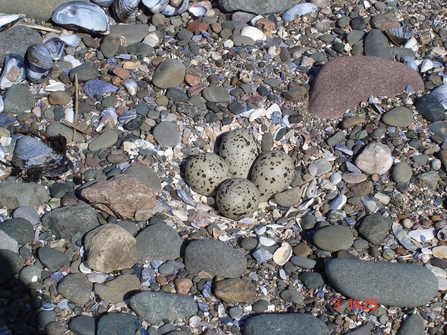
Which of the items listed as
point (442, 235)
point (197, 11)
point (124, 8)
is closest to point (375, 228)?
point (442, 235)

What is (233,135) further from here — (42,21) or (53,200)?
(42,21)

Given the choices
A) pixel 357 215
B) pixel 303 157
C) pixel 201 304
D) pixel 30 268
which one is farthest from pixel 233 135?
pixel 30 268

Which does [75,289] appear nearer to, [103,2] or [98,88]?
[98,88]

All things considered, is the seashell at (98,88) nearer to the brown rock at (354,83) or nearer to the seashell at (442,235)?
the brown rock at (354,83)

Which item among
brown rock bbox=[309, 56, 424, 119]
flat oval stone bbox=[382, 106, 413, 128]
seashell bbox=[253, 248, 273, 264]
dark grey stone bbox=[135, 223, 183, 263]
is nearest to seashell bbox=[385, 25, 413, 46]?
brown rock bbox=[309, 56, 424, 119]

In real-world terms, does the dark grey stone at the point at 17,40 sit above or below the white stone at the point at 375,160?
above

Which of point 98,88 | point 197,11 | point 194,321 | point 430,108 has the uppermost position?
Answer: point 197,11

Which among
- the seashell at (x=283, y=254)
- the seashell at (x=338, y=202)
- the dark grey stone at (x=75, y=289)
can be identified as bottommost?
the dark grey stone at (x=75, y=289)
